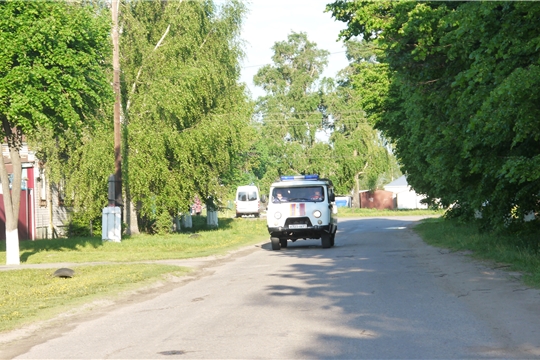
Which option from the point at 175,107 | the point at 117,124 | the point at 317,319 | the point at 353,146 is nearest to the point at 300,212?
the point at 117,124

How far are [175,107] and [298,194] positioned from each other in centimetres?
929

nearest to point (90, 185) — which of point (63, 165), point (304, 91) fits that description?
point (63, 165)

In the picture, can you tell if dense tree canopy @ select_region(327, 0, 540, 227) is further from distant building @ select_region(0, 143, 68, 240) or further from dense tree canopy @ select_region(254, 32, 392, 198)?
dense tree canopy @ select_region(254, 32, 392, 198)

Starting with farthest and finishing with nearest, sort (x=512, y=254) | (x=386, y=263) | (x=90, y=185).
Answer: (x=90, y=185), (x=386, y=263), (x=512, y=254)

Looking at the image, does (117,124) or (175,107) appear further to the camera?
(175,107)

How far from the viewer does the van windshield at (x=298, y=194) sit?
28.1m

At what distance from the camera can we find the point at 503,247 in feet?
67.2

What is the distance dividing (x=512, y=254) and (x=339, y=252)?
24.0 feet

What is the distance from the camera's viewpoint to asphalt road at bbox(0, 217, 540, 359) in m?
8.71

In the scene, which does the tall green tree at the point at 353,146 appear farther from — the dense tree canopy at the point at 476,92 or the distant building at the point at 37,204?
the dense tree canopy at the point at 476,92

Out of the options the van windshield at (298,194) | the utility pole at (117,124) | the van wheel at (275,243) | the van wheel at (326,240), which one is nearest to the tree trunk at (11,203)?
the utility pole at (117,124)

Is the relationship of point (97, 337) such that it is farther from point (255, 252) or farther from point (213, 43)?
point (213, 43)

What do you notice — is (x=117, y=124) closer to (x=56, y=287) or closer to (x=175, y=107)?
(x=175, y=107)

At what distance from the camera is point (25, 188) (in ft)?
132
